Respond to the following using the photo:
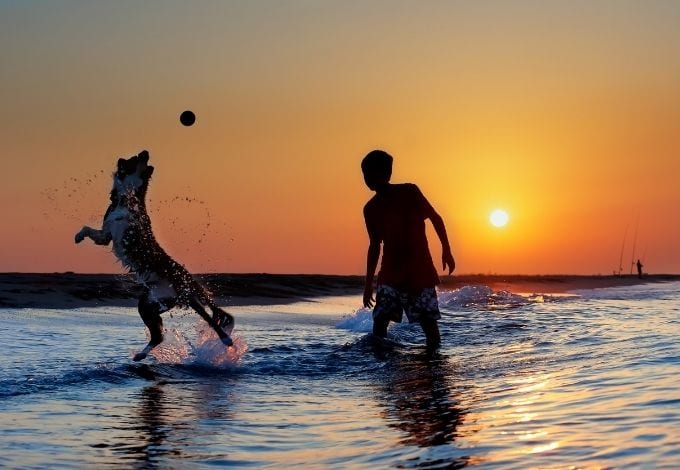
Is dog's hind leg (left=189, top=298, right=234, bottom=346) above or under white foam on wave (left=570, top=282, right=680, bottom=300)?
above

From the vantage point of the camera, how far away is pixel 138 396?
750 cm

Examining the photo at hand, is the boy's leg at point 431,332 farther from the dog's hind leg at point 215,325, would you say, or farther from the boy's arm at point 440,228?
the dog's hind leg at point 215,325

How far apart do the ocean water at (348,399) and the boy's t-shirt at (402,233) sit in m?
0.89

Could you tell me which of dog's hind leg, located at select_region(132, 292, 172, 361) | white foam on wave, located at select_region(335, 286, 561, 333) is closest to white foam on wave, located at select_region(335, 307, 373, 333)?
white foam on wave, located at select_region(335, 286, 561, 333)

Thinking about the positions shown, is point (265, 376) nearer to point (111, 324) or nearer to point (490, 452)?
point (490, 452)

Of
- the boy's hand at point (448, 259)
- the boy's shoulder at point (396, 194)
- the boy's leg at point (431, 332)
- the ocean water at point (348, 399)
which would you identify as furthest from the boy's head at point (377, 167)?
the ocean water at point (348, 399)

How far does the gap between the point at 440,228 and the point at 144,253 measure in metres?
3.06

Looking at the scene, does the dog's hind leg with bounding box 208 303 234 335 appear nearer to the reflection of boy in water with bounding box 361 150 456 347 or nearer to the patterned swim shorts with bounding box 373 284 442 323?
the reflection of boy in water with bounding box 361 150 456 347

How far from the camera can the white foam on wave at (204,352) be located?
988 cm

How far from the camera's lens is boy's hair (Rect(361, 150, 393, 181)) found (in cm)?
975

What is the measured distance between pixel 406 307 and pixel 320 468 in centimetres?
540

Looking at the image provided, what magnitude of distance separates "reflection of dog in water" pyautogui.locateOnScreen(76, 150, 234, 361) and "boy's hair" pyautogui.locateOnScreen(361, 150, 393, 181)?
218 cm

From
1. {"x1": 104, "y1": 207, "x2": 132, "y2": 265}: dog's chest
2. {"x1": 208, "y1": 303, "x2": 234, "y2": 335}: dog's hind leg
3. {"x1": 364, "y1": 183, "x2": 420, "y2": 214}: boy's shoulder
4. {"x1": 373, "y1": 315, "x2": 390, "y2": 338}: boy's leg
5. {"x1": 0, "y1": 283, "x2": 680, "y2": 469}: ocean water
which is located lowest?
{"x1": 0, "y1": 283, "x2": 680, "y2": 469}: ocean water

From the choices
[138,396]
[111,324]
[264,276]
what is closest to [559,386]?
[138,396]
